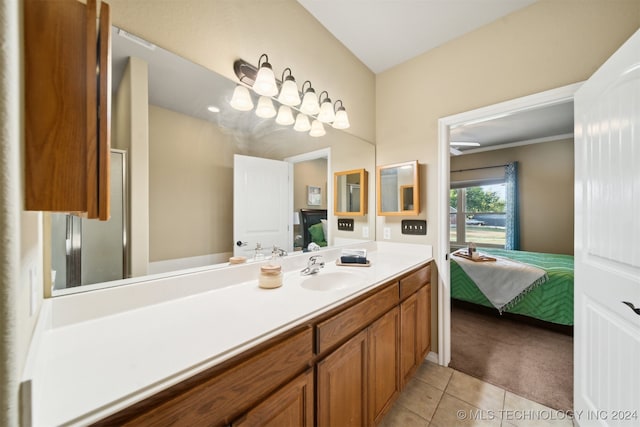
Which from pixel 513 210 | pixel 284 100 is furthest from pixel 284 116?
pixel 513 210

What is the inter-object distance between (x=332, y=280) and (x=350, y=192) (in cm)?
93

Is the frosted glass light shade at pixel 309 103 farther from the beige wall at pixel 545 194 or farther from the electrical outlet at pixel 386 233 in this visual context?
the beige wall at pixel 545 194

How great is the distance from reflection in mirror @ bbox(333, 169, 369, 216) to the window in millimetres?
3934

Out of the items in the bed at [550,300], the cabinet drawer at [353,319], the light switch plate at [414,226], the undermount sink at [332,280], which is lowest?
the bed at [550,300]

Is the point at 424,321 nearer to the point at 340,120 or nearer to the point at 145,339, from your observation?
the point at 340,120

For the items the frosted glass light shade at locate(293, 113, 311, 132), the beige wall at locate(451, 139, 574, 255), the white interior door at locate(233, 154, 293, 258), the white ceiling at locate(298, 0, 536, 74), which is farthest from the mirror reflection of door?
the beige wall at locate(451, 139, 574, 255)

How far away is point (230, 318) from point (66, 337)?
0.46m

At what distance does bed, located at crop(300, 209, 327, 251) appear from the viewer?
1.76 metres

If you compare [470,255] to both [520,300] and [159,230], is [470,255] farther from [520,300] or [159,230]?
[159,230]

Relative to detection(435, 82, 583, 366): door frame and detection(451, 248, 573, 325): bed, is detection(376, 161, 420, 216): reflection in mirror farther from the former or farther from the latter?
detection(451, 248, 573, 325): bed

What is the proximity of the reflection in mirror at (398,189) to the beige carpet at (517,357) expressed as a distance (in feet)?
4.42

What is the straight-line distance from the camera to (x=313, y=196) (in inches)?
72.4

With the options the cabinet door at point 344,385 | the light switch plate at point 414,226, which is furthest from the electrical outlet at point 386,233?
the cabinet door at point 344,385

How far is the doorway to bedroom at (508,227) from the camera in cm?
183
